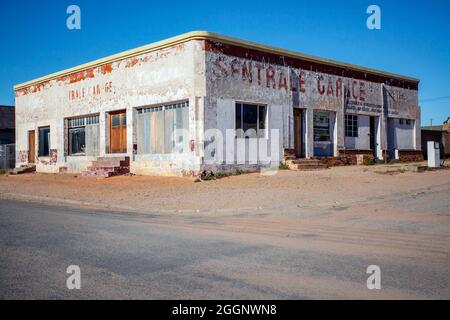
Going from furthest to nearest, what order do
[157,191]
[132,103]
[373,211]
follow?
[132,103] < [157,191] < [373,211]

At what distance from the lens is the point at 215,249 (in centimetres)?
640

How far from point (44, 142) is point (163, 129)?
11.7 metres

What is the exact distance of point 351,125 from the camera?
24.5 metres

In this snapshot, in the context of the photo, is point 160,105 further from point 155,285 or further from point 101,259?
point 155,285

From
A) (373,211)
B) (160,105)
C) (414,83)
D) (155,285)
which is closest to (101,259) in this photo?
(155,285)

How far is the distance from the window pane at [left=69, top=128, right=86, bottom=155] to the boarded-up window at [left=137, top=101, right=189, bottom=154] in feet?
17.1

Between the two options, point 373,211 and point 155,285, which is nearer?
point 155,285

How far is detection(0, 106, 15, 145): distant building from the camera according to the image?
4193cm

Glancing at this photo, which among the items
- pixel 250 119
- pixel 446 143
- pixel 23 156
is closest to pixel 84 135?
pixel 23 156

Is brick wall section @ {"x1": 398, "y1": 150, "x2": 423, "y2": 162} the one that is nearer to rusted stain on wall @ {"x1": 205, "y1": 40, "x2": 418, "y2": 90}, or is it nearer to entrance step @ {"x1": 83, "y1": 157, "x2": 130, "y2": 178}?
rusted stain on wall @ {"x1": 205, "y1": 40, "x2": 418, "y2": 90}

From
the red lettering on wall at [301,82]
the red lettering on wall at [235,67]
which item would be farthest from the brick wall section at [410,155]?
the red lettering on wall at [235,67]

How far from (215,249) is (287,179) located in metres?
10.0

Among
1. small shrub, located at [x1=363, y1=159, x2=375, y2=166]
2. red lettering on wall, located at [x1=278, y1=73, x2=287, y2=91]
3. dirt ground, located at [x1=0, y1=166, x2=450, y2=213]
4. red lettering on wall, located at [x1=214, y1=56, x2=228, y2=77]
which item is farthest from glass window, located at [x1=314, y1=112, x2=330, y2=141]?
red lettering on wall, located at [x1=214, y1=56, x2=228, y2=77]

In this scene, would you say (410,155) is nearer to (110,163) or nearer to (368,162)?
(368,162)
